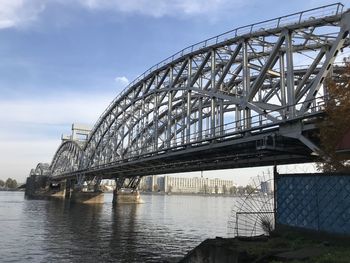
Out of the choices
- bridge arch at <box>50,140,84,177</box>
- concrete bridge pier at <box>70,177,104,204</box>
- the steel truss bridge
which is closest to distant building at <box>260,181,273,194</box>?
the steel truss bridge

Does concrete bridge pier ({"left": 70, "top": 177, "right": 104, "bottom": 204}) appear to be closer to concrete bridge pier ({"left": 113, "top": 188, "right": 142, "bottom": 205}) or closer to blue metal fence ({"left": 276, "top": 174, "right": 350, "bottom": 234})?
concrete bridge pier ({"left": 113, "top": 188, "right": 142, "bottom": 205})

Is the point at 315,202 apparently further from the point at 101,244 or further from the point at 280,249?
the point at 101,244

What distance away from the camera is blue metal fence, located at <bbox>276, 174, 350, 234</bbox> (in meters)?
18.5

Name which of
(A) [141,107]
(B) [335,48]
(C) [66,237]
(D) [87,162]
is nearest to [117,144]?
(A) [141,107]

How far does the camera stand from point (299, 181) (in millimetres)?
21391

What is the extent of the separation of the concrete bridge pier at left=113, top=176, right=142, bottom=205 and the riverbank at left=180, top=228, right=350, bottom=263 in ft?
336

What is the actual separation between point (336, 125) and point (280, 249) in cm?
925

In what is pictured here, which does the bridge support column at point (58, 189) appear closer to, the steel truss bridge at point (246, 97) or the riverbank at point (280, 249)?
the steel truss bridge at point (246, 97)

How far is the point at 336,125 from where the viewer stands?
75.0 feet

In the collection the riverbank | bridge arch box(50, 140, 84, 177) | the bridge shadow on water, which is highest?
bridge arch box(50, 140, 84, 177)

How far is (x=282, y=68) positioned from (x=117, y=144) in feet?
213

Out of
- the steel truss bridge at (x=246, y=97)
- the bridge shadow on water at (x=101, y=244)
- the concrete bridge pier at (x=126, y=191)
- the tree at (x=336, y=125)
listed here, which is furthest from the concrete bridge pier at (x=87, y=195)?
the tree at (x=336, y=125)

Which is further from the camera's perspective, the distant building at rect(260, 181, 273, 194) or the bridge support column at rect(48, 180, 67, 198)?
the bridge support column at rect(48, 180, 67, 198)

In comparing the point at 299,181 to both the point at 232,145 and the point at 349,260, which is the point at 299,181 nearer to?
the point at 349,260
